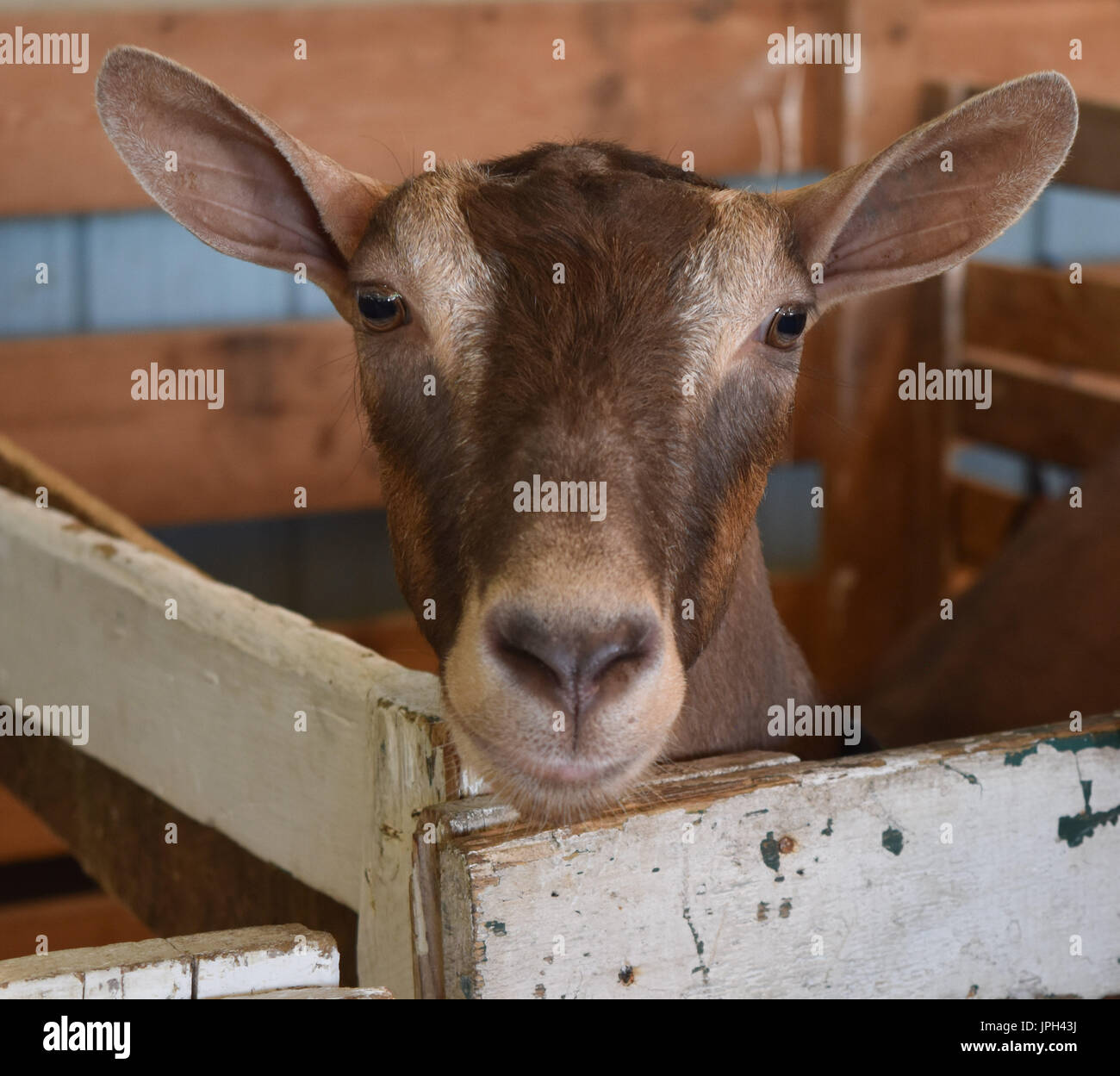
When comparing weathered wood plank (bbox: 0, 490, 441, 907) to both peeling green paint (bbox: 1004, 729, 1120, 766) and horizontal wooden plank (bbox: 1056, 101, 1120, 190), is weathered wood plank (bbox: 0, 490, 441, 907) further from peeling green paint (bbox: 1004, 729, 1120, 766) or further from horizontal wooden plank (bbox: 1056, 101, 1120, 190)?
horizontal wooden plank (bbox: 1056, 101, 1120, 190)

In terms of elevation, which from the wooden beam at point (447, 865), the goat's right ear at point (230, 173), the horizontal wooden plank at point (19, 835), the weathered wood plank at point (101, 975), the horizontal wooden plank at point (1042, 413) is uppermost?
the horizontal wooden plank at point (1042, 413)

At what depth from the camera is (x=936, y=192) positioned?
256cm

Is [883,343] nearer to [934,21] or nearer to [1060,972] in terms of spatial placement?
[934,21]

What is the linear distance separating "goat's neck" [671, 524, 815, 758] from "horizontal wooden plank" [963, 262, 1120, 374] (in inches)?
110

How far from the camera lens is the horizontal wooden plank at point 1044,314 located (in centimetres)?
504

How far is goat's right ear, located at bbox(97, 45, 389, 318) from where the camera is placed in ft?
7.87

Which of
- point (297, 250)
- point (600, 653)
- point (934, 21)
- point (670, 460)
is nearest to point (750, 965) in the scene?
point (600, 653)

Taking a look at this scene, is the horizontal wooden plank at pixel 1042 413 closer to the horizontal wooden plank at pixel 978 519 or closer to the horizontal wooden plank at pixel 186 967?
the horizontal wooden plank at pixel 978 519

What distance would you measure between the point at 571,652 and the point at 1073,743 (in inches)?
30.0

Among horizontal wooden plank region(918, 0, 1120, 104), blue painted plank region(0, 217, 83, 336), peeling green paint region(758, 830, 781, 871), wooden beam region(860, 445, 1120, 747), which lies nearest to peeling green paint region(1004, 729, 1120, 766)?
peeling green paint region(758, 830, 781, 871)

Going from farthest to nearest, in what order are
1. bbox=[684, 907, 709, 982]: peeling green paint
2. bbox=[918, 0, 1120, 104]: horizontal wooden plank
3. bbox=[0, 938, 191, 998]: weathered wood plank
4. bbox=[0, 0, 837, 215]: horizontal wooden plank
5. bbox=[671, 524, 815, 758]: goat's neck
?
bbox=[918, 0, 1120, 104]: horizontal wooden plank < bbox=[0, 0, 837, 215]: horizontal wooden plank < bbox=[671, 524, 815, 758]: goat's neck < bbox=[684, 907, 709, 982]: peeling green paint < bbox=[0, 938, 191, 998]: weathered wood plank

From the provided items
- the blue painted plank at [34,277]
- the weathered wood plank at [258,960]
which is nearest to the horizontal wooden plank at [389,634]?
the blue painted plank at [34,277]

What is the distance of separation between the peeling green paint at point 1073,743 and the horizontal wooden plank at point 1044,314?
3274mm

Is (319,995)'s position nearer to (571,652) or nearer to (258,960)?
(258,960)
